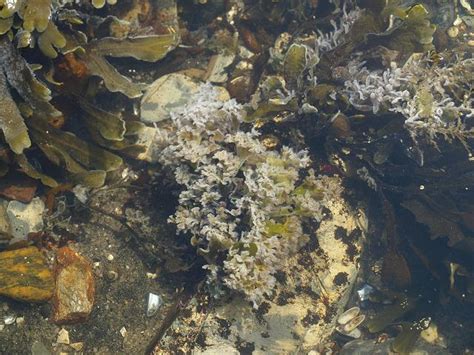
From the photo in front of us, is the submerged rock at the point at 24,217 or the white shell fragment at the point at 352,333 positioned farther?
the white shell fragment at the point at 352,333

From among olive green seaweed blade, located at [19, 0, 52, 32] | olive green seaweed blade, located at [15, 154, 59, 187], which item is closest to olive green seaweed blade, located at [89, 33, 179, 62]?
olive green seaweed blade, located at [19, 0, 52, 32]

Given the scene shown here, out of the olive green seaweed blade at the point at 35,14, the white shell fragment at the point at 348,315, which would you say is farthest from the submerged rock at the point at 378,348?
the olive green seaweed blade at the point at 35,14

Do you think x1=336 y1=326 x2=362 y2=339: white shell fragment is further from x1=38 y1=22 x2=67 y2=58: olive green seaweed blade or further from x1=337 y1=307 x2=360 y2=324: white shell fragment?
x1=38 y1=22 x2=67 y2=58: olive green seaweed blade

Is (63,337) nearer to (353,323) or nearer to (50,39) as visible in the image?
(50,39)

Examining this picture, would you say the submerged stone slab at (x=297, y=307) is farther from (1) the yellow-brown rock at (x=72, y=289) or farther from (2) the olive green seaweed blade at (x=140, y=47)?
(2) the olive green seaweed blade at (x=140, y=47)

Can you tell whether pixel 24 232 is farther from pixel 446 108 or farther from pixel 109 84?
pixel 446 108

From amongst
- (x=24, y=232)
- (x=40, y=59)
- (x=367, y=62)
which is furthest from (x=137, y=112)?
(x=367, y=62)
